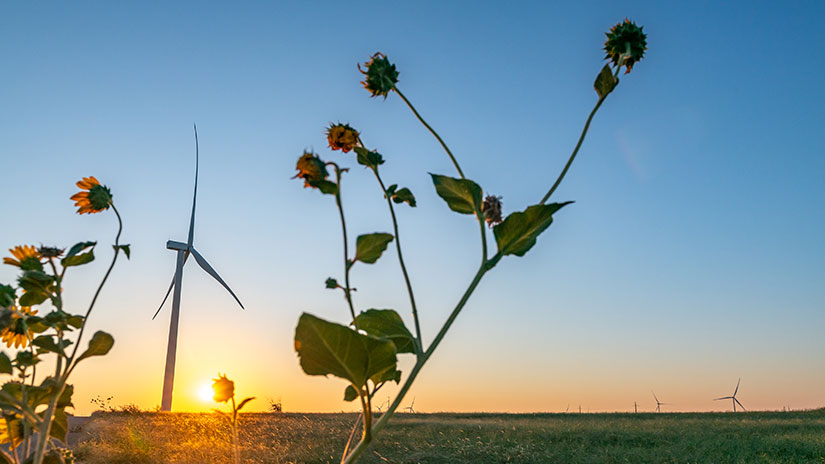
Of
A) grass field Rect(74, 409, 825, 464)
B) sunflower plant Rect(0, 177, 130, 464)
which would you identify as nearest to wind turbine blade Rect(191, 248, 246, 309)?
grass field Rect(74, 409, 825, 464)

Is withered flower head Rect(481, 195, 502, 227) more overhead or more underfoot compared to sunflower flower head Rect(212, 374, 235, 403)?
more overhead

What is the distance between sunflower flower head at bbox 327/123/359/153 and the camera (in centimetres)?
120

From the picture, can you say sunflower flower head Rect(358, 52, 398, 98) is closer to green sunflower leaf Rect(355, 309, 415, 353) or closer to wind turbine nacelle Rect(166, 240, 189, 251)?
green sunflower leaf Rect(355, 309, 415, 353)

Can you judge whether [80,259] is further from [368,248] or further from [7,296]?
[368,248]

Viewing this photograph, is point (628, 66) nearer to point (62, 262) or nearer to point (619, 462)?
point (62, 262)

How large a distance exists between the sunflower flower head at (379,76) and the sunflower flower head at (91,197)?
0.64 metres

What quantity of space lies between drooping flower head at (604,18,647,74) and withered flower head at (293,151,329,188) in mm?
713

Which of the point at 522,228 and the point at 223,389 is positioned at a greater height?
the point at 522,228

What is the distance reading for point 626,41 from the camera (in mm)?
1385

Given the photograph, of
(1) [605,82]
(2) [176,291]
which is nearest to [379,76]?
(1) [605,82]

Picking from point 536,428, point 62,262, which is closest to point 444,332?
point 62,262

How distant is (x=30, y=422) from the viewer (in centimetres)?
130

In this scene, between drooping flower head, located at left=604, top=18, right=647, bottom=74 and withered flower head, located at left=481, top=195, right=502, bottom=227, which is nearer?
withered flower head, located at left=481, top=195, right=502, bottom=227

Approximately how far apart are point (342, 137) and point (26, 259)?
2.41 ft
